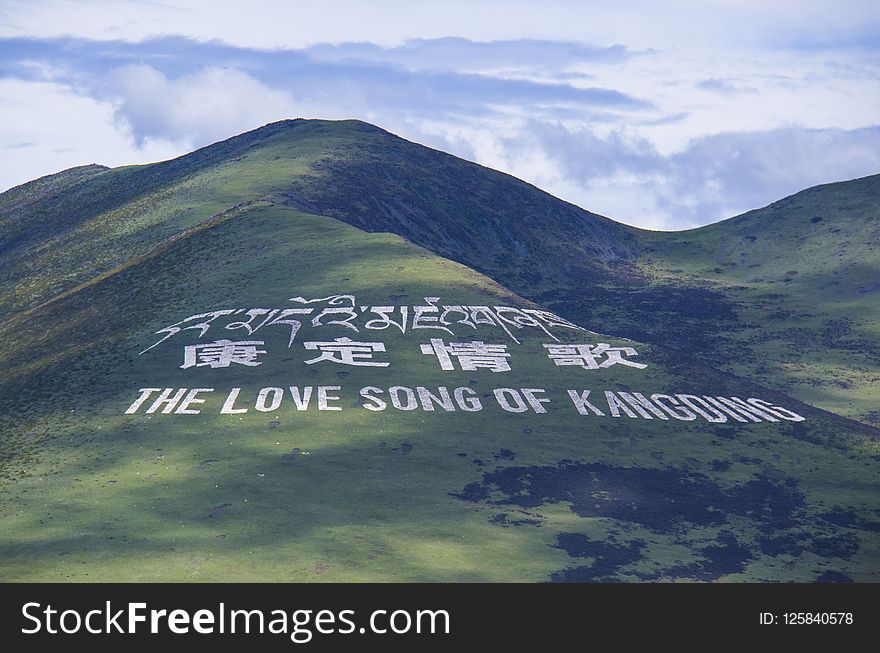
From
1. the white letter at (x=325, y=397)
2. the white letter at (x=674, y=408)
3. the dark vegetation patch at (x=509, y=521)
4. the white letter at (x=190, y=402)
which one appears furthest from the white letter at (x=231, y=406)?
the white letter at (x=674, y=408)

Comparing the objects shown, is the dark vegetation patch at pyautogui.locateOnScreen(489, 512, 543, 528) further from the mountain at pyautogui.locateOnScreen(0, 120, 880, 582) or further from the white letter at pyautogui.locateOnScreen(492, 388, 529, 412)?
the white letter at pyautogui.locateOnScreen(492, 388, 529, 412)

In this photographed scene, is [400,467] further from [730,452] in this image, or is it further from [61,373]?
[61,373]

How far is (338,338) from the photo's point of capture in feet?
320

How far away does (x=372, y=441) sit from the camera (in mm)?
79250

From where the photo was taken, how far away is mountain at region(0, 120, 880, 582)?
63406mm

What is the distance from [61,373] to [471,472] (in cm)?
4023

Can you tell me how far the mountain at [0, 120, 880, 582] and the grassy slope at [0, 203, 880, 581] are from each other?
21cm

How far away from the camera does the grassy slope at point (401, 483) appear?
61844mm

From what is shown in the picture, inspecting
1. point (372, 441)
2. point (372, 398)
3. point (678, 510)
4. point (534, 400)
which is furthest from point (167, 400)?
point (678, 510)

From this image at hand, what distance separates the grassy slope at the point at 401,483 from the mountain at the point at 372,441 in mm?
215

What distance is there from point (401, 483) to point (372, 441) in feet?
21.8

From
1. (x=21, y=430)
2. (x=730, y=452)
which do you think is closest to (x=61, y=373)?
(x=21, y=430)
